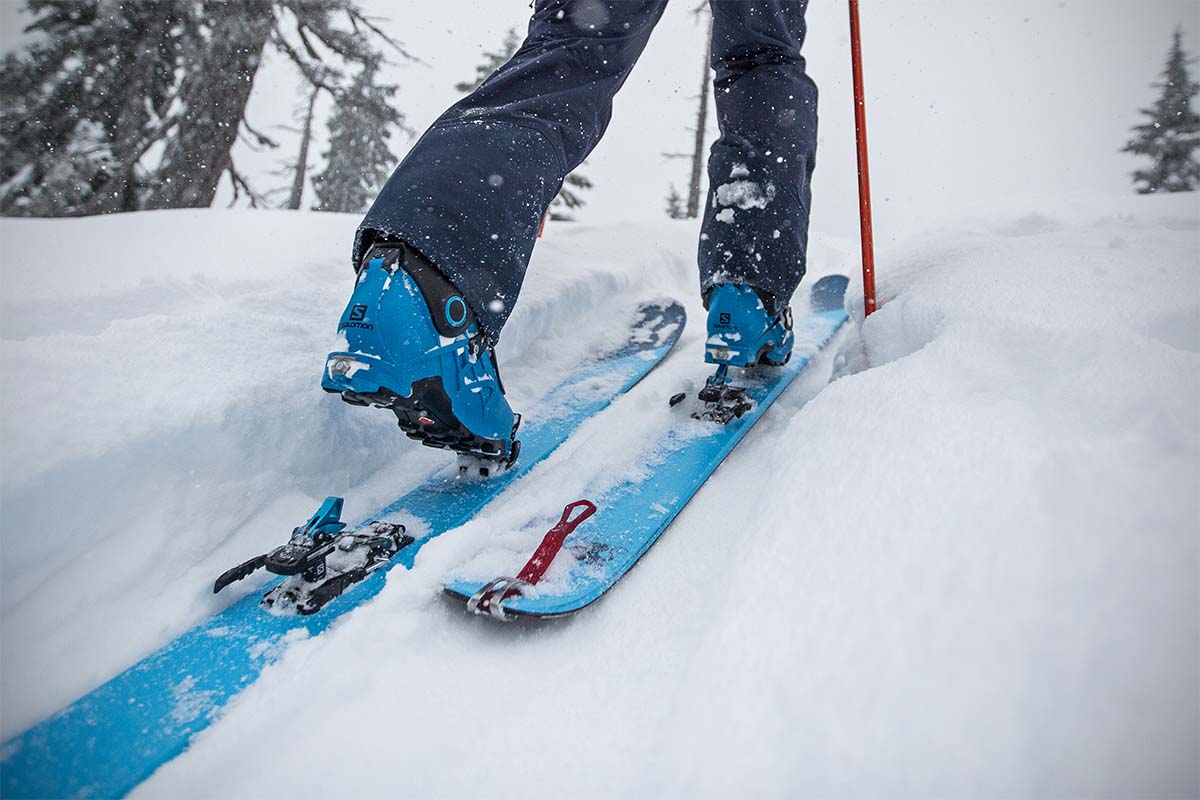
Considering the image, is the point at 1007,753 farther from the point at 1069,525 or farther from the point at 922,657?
the point at 1069,525

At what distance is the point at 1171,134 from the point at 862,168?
13.8 metres

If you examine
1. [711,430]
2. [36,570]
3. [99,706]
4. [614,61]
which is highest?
[614,61]

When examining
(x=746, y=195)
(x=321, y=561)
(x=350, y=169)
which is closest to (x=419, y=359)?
(x=321, y=561)

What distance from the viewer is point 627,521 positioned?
4.74ft

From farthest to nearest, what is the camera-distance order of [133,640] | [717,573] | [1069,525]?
[717,573] < [133,640] < [1069,525]

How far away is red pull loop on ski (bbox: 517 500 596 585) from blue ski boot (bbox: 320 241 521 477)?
0.37 m

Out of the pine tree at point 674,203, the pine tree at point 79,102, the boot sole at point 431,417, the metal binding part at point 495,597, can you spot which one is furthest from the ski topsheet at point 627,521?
the pine tree at point 674,203

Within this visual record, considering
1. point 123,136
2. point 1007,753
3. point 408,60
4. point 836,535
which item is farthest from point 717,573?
point 123,136

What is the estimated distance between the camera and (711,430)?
1.93m

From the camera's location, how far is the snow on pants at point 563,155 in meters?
1.35

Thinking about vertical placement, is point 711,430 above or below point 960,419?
A: below

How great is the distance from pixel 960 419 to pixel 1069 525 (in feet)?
0.99

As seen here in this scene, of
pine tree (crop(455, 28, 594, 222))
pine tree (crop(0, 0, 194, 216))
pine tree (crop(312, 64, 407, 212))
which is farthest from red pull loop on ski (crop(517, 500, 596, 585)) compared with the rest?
pine tree (crop(312, 64, 407, 212))

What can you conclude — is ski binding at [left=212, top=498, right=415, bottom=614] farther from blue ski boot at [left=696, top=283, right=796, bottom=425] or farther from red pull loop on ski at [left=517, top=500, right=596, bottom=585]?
blue ski boot at [left=696, top=283, right=796, bottom=425]
